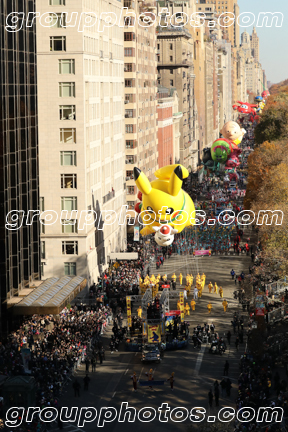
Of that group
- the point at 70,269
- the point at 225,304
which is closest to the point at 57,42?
the point at 70,269

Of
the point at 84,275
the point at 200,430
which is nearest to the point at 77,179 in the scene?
the point at 84,275

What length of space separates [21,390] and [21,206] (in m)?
20.7

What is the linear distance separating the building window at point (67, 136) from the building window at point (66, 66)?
14.7ft

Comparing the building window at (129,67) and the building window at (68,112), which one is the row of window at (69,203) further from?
the building window at (129,67)

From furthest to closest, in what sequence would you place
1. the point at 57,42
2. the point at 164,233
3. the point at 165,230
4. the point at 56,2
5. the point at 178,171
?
the point at 57,42 < the point at 56,2 < the point at 164,233 < the point at 165,230 < the point at 178,171

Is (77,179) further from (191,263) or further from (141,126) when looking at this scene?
(141,126)

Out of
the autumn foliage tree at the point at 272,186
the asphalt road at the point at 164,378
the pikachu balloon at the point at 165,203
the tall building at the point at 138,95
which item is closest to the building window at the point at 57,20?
the pikachu balloon at the point at 165,203

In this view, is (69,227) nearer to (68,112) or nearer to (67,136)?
(67,136)

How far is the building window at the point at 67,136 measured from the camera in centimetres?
6838

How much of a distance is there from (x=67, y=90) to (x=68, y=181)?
7.14 m

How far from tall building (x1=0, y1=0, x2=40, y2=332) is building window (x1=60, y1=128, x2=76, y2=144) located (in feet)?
24.0

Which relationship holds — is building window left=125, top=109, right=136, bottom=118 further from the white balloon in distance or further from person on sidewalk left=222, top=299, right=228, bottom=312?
the white balloon in distance

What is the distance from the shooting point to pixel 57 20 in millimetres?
66750

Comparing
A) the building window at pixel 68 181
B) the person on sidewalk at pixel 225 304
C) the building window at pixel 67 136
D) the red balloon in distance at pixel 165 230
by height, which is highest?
the building window at pixel 67 136
